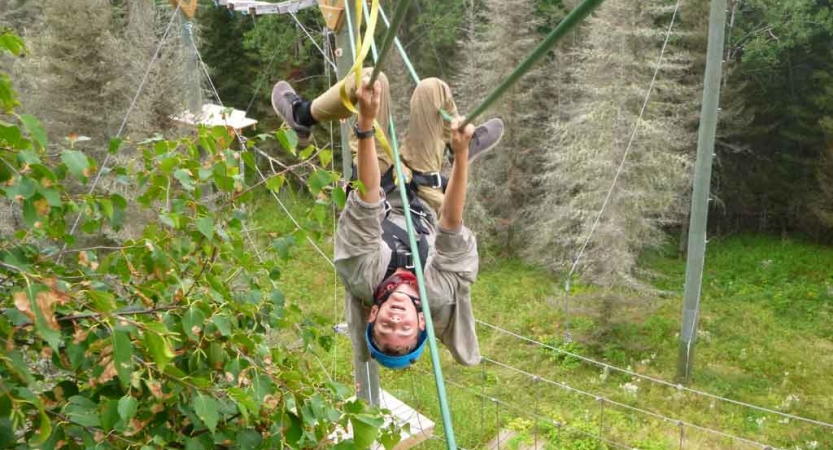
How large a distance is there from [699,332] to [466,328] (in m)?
9.47

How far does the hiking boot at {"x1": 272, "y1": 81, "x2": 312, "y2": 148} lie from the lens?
9.68 feet

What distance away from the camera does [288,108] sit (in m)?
3.02

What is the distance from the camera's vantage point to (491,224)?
14.5m

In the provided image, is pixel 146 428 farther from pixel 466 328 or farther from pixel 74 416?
pixel 466 328

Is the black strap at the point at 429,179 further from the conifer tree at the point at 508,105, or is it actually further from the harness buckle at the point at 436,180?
the conifer tree at the point at 508,105

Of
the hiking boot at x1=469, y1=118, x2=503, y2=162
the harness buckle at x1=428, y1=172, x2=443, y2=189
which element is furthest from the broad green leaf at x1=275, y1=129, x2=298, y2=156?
the harness buckle at x1=428, y1=172, x2=443, y2=189

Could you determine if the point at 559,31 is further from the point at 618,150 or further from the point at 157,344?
the point at 618,150

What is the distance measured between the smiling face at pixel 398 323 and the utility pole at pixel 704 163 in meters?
5.72

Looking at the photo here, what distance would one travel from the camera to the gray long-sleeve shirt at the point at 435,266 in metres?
2.51

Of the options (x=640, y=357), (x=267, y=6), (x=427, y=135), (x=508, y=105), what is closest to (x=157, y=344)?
(x=427, y=135)

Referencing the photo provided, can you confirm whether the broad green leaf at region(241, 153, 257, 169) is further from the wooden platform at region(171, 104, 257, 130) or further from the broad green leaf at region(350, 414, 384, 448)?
the broad green leaf at region(350, 414, 384, 448)

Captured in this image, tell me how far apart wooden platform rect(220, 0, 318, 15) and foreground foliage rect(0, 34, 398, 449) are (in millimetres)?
3487

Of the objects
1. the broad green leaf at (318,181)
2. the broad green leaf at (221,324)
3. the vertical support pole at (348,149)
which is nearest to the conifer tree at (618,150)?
the vertical support pole at (348,149)

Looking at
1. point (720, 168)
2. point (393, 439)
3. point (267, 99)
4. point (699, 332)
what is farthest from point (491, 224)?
point (393, 439)
